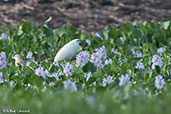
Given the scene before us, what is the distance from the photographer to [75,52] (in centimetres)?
691

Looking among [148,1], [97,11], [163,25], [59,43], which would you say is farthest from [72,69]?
[148,1]

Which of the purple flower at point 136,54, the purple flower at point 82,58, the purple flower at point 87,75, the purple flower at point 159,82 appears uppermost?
the purple flower at point 159,82

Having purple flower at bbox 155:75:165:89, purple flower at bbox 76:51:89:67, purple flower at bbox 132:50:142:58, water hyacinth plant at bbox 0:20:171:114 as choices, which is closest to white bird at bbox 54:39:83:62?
water hyacinth plant at bbox 0:20:171:114

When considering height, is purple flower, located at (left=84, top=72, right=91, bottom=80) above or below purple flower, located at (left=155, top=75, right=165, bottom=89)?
below

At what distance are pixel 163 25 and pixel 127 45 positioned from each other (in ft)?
2.59

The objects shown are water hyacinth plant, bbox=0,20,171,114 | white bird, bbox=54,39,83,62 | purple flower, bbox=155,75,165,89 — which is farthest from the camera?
white bird, bbox=54,39,83,62

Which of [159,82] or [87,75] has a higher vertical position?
[159,82]

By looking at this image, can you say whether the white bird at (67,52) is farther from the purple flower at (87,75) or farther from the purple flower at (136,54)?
the purple flower at (87,75)

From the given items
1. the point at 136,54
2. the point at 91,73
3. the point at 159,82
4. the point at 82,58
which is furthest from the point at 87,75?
the point at 136,54

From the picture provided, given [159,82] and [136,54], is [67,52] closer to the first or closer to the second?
[136,54]

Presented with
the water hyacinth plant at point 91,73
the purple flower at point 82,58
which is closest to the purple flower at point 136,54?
the water hyacinth plant at point 91,73

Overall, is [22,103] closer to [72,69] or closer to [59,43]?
[72,69]

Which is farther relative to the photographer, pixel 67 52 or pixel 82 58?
pixel 67 52

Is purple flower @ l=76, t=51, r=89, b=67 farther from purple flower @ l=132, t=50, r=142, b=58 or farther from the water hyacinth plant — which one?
purple flower @ l=132, t=50, r=142, b=58
